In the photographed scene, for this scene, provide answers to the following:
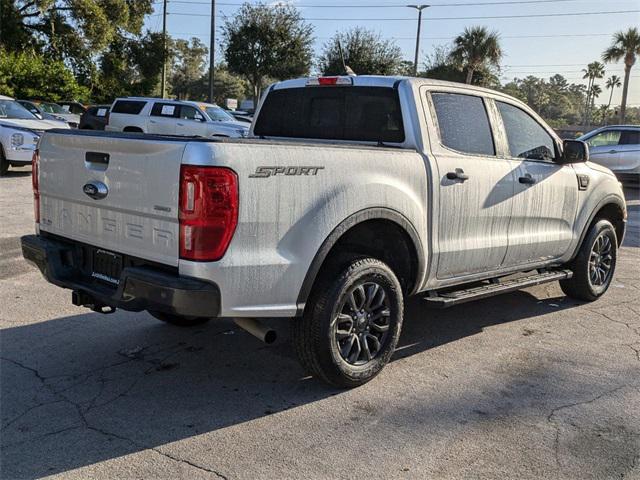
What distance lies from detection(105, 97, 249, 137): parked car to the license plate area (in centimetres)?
1547

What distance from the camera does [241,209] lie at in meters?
3.28

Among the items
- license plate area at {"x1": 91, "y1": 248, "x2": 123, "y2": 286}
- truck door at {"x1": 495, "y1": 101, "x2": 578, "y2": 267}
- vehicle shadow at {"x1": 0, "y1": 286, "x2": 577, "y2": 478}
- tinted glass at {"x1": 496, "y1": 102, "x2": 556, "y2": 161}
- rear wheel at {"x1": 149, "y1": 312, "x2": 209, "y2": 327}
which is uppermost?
tinted glass at {"x1": 496, "y1": 102, "x2": 556, "y2": 161}

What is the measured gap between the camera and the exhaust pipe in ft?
11.7

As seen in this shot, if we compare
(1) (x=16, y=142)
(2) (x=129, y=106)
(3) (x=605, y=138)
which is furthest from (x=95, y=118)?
(3) (x=605, y=138)

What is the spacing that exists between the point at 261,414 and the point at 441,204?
1832 mm

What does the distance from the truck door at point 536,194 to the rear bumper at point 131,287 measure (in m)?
2.79

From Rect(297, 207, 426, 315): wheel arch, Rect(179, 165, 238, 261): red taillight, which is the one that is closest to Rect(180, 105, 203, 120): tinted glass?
Rect(297, 207, 426, 315): wheel arch

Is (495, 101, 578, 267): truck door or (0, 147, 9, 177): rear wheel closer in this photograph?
(495, 101, 578, 267): truck door

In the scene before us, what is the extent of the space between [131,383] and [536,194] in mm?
3414

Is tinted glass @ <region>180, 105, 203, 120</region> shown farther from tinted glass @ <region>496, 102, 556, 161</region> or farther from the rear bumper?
the rear bumper

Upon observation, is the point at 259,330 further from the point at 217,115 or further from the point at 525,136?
the point at 217,115

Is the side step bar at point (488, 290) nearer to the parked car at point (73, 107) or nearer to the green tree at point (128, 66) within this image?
the parked car at point (73, 107)

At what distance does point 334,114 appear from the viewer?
493 cm

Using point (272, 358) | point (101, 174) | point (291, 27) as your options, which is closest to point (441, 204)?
point (272, 358)
